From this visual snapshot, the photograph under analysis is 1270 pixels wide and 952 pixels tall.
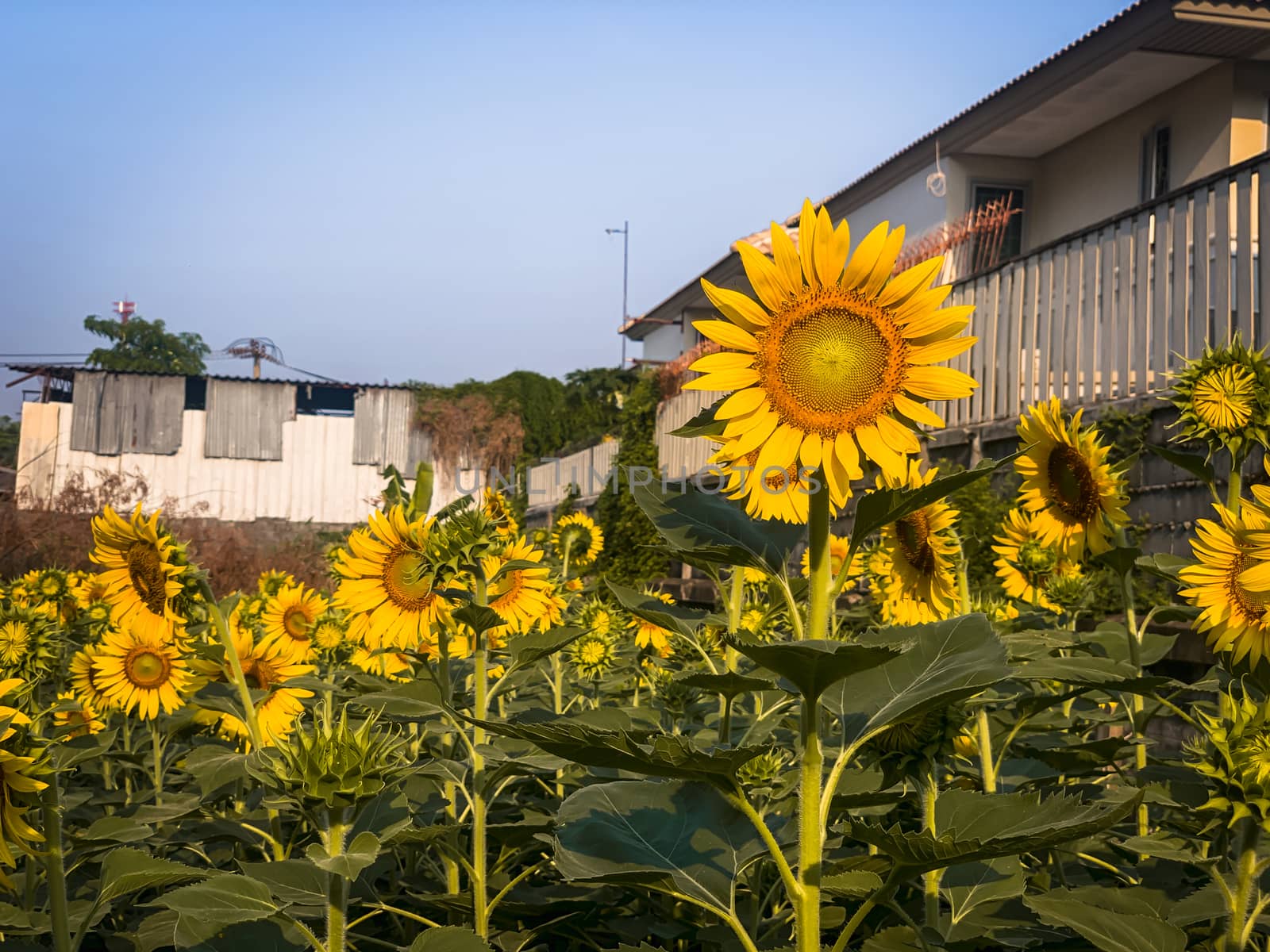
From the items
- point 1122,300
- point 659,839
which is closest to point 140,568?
point 659,839

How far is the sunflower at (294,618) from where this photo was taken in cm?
369

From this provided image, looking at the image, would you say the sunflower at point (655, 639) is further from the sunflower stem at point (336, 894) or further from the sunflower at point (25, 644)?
the sunflower stem at point (336, 894)

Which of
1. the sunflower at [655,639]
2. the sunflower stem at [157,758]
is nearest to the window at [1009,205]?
the sunflower at [655,639]

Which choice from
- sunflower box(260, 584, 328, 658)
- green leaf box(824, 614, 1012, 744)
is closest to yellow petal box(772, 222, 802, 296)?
green leaf box(824, 614, 1012, 744)

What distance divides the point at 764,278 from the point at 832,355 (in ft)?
0.42

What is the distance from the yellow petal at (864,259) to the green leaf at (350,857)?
2.96 feet

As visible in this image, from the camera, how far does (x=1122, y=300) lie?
753 cm

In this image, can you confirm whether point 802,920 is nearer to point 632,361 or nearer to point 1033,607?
point 1033,607

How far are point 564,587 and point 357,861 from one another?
2774mm

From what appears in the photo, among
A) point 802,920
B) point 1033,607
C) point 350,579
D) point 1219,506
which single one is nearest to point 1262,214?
point 1033,607

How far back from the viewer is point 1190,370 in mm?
2162

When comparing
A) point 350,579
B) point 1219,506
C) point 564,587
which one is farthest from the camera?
point 564,587

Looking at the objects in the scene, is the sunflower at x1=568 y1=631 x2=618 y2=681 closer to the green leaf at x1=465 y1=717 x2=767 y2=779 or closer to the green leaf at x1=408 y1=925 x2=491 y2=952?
the green leaf at x1=408 y1=925 x2=491 y2=952

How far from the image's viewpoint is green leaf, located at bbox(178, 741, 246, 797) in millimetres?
2184
